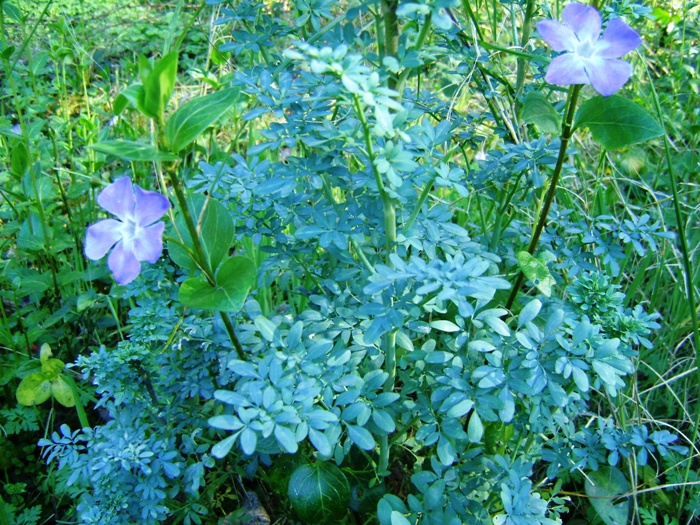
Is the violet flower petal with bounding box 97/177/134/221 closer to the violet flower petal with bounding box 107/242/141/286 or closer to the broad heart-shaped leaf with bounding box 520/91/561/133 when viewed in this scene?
the violet flower petal with bounding box 107/242/141/286

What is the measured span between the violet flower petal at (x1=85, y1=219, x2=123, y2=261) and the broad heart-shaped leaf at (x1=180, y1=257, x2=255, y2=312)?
0.14m

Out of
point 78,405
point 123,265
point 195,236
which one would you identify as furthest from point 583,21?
point 78,405

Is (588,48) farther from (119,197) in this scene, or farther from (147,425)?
(147,425)

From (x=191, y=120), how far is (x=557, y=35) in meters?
0.63

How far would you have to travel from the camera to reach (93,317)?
1.85 m

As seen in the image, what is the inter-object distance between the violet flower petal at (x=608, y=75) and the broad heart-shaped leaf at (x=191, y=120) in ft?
1.98

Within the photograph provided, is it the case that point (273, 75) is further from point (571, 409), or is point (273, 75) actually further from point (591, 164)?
point (591, 164)

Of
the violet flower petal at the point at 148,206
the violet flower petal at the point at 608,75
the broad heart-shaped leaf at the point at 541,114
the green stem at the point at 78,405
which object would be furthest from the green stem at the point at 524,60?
the green stem at the point at 78,405

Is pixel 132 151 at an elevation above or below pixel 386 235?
above

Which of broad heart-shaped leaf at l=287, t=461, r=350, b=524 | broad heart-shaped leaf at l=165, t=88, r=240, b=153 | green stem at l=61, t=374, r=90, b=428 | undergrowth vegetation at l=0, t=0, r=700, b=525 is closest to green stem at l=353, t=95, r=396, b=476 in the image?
undergrowth vegetation at l=0, t=0, r=700, b=525

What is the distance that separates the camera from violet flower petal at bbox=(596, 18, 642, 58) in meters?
1.05

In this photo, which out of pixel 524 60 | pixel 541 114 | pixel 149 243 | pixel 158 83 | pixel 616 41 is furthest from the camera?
pixel 524 60

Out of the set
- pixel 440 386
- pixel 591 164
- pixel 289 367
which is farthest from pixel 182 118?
pixel 591 164

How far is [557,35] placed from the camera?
1057 millimetres
